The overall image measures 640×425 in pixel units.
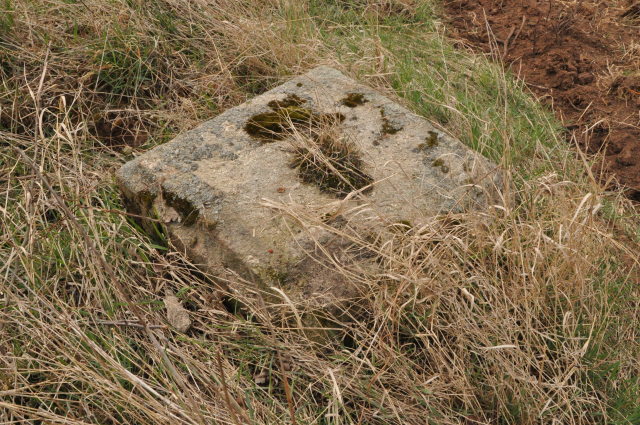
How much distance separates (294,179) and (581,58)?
2.15 meters

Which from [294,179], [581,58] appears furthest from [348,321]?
[581,58]

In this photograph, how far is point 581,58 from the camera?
3.70m

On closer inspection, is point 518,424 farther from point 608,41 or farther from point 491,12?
point 491,12

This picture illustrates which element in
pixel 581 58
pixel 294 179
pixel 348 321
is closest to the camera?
pixel 348 321

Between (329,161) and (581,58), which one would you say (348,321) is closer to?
(329,161)

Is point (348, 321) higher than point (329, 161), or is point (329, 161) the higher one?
point (329, 161)

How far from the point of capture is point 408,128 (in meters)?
2.65

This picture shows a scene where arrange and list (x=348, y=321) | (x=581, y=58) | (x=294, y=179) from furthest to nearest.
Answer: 1. (x=581, y=58)
2. (x=294, y=179)
3. (x=348, y=321)

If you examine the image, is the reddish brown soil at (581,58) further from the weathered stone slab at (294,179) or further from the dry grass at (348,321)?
the weathered stone slab at (294,179)

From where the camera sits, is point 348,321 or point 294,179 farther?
point 294,179

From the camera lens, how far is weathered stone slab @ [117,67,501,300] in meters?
2.19

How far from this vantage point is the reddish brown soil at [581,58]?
3.20 meters

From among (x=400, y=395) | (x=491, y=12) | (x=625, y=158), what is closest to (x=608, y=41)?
(x=491, y=12)

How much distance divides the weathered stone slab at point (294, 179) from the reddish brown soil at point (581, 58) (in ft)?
2.78
